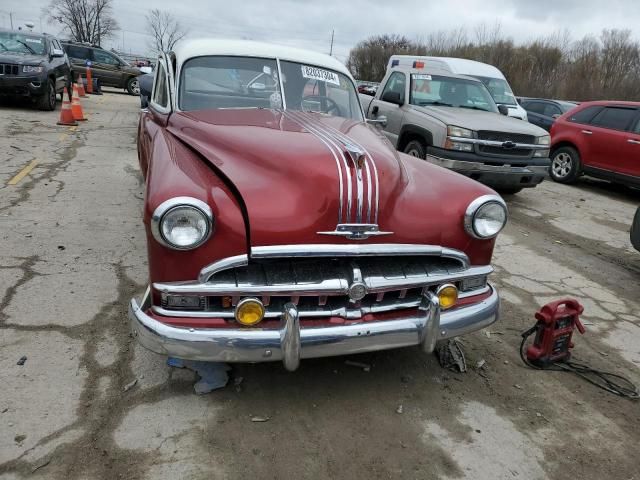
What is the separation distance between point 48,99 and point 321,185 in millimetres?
12089

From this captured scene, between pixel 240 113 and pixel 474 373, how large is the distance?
234 centimetres

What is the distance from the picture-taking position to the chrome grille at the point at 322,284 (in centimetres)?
236

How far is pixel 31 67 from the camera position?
37.1 ft

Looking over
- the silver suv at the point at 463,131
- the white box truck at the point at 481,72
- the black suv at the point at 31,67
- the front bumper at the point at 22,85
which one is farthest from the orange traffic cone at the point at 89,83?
the silver suv at the point at 463,131

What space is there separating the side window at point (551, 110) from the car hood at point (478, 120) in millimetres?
7818

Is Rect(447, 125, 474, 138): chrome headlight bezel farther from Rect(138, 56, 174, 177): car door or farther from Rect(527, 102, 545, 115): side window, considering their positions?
Rect(527, 102, 545, 115): side window

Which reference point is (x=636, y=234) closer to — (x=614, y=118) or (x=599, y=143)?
(x=599, y=143)

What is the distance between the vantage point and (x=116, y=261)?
4.36m

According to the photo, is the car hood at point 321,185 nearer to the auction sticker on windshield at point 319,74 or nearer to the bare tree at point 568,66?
the auction sticker on windshield at point 319,74

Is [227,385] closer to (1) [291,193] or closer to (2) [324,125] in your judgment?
(1) [291,193]

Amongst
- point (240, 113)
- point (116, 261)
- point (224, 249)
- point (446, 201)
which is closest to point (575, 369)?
point (446, 201)

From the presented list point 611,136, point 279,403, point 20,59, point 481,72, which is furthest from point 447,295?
point 20,59

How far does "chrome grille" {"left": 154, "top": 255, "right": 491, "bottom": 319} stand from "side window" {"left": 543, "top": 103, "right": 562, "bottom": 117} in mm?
13699

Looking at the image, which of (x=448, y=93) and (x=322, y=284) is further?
(x=448, y=93)
